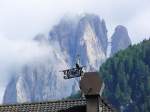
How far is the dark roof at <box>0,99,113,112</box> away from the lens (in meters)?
23.7

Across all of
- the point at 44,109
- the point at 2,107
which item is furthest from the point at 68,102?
the point at 2,107

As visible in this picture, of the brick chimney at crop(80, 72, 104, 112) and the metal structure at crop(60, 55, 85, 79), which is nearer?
the brick chimney at crop(80, 72, 104, 112)

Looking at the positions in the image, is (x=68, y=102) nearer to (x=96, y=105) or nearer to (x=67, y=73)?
(x=67, y=73)

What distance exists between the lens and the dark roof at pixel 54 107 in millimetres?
23656

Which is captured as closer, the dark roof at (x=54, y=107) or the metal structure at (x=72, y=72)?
the dark roof at (x=54, y=107)

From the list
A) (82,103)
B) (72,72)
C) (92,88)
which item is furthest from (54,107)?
(92,88)

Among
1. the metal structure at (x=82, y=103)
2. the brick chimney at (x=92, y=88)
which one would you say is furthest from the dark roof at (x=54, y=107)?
the brick chimney at (x=92, y=88)

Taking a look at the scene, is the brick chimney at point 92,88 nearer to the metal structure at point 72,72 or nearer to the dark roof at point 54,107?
the dark roof at point 54,107

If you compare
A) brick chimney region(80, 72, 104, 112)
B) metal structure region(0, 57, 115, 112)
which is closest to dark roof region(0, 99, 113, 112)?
metal structure region(0, 57, 115, 112)

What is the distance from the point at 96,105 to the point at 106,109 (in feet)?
5.52

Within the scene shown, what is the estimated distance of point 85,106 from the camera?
75.8 ft

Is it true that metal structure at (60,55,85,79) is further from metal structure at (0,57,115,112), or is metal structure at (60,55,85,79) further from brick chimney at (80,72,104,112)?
brick chimney at (80,72,104,112)

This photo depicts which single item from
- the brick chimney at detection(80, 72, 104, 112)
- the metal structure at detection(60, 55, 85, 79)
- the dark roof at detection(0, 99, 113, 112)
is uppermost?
the metal structure at detection(60, 55, 85, 79)

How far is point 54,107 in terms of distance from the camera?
24.9 metres
